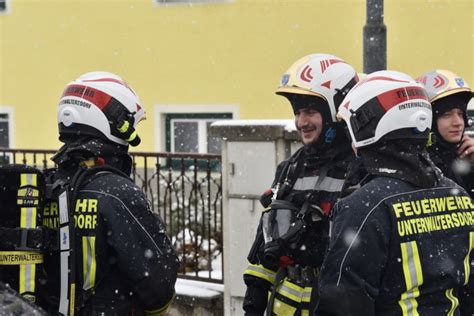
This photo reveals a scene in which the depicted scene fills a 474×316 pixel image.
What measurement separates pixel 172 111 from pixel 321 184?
25.0 ft

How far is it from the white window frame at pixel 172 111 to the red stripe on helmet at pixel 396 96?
7.71 m

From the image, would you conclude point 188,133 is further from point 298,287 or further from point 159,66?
point 298,287

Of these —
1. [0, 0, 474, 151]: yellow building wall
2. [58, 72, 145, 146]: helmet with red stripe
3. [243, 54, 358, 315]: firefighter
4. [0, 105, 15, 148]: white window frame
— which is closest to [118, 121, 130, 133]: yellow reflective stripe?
[58, 72, 145, 146]: helmet with red stripe

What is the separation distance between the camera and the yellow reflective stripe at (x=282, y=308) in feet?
14.5

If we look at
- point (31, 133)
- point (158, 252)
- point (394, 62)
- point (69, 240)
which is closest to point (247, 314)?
point (158, 252)

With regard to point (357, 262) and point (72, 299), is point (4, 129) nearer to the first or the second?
point (72, 299)

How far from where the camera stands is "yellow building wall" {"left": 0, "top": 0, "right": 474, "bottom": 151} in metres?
→ 10.2

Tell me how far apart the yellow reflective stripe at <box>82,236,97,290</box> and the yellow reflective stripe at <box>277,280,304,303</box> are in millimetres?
989

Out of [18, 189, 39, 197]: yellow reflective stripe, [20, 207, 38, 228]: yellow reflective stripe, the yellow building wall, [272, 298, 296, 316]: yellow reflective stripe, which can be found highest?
the yellow building wall

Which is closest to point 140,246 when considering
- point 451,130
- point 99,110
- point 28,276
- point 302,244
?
point 28,276

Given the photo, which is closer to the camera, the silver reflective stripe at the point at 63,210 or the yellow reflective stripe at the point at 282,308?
the silver reflective stripe at the point at 63,210

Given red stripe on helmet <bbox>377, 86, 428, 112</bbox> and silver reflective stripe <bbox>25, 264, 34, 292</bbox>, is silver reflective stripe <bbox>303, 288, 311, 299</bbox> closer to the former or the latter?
red stripe on helmet <bbox>377, 86, 428, 112</bbox>

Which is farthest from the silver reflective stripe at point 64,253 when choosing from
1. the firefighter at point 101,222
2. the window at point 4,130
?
the window at point 4,130

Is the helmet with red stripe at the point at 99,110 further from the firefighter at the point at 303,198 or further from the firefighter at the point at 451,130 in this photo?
the firefighter at the point at 451,130
